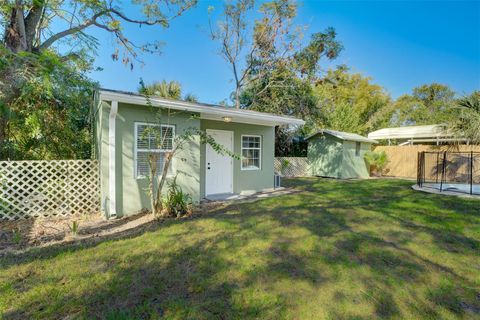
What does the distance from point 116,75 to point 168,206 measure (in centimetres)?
877

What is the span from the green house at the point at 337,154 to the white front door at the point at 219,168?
7.92m

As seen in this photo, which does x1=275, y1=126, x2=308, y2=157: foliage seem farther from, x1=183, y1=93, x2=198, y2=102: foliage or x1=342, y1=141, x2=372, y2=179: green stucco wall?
x1=183, y1=93, x2=198, y2=102: foliage

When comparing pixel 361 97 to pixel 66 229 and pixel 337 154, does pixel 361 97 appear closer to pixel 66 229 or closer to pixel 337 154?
pixel 337 154

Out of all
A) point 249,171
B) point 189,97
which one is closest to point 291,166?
point 249,171

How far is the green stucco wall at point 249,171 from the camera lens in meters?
8.10

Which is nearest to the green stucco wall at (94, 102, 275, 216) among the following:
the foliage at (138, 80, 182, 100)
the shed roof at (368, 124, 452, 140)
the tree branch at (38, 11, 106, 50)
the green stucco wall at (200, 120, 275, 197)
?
the green stucco wall at (200, 120, 275, 197)

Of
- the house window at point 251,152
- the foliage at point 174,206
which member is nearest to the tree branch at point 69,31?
the foliage at point 174,206

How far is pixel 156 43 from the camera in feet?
34.4

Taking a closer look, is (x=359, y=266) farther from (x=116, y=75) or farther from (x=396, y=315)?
(x=116, y=75)

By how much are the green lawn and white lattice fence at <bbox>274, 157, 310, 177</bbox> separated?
9.40 m

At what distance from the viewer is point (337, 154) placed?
554 inches

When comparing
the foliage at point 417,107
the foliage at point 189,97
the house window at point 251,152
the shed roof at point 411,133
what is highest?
the foliage at point 417,107

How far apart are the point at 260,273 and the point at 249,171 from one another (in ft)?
19.3

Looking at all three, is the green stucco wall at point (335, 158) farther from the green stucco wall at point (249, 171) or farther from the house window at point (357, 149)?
the green stucco wall at point (249, 171)
